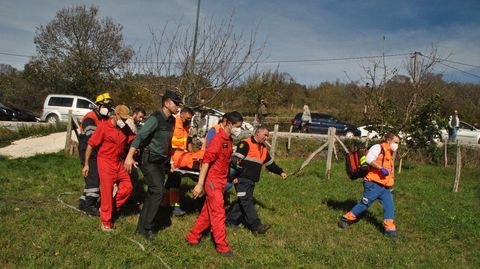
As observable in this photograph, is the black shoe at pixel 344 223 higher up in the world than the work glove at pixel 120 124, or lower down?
lower down

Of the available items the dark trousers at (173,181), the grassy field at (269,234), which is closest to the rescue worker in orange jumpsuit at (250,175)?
the grassy field at (269,234)

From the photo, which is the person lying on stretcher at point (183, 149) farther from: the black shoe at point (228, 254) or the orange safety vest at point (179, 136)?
the black shoe at point (228, 254)

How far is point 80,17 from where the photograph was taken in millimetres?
33750

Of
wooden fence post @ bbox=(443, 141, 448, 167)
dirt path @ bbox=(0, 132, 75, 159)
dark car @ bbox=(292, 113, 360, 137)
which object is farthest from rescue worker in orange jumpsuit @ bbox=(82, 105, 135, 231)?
dark car @ bbox=(292, 113, 360, 137)

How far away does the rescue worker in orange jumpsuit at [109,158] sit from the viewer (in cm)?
584

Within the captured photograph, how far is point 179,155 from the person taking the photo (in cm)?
648

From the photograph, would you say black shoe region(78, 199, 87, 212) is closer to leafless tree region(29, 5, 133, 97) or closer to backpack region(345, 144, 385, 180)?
backpack region(345, 144, 385, 180)

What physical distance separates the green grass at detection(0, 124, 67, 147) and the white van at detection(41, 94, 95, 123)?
3043mm

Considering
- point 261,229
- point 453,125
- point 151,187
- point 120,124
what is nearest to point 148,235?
point 151,187

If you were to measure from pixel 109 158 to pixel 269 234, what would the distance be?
265 cm

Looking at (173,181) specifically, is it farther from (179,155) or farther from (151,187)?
(151,187)

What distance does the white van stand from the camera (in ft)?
71.5

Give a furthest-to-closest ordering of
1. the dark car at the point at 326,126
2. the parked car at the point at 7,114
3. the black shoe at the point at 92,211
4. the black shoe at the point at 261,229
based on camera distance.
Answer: the parked car at the point at 7,114, the dark car at the point at 326,126, the black shoe at the point at 92,211, the black shoe at the point at 261,229

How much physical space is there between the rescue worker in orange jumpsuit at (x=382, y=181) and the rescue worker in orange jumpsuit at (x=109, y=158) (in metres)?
3.90
